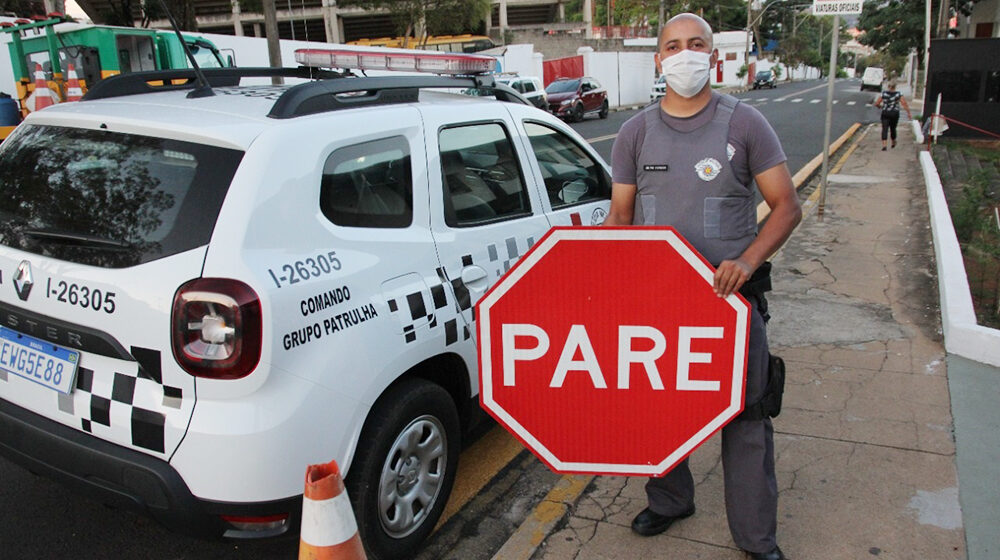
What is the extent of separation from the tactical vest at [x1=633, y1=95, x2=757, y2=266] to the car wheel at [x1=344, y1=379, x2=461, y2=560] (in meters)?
1.07

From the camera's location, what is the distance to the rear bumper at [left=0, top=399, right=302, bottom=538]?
7.79 ft

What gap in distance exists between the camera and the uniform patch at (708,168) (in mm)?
2535

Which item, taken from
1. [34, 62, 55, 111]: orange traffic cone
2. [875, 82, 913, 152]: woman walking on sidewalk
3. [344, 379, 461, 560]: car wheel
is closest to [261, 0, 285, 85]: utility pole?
[34, 62, 55, 111]: orange traffic cone

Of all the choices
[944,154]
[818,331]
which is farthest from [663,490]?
[944,154]

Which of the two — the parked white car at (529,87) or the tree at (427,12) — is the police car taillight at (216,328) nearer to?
the parked white car at (529,87)

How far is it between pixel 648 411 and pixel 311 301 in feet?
3.63

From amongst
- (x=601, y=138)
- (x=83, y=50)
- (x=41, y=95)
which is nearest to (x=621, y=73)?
(x=601, y=138)

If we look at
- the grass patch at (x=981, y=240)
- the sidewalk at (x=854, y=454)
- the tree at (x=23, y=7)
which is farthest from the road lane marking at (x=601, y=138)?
the tree at (x=23, y=7)

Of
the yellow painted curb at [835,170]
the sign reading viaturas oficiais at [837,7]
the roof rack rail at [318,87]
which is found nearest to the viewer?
the roof rack rail at [318,87]

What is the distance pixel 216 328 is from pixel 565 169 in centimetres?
231

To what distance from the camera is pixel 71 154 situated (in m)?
2.80

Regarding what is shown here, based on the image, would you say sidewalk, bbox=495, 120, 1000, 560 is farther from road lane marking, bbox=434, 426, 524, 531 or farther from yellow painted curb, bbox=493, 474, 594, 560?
road lane marking, bbox=434, 426, 524, 531

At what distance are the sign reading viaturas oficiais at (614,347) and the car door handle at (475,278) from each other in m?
0.78

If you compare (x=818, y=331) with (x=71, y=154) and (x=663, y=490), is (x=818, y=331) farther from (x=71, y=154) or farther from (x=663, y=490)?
(x=71, y=154)
